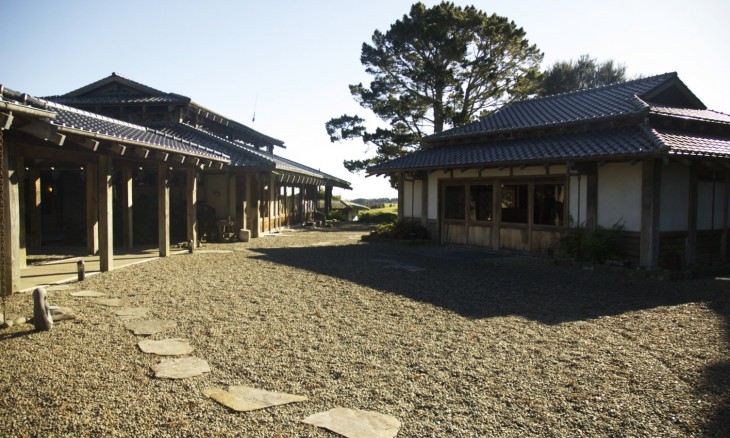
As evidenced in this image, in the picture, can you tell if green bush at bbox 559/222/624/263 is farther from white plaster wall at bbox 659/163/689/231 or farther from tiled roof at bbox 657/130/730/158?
tiled roof at bbox 657/130/730/158

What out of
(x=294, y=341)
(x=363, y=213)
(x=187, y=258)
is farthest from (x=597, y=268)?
(x=363, y=213)

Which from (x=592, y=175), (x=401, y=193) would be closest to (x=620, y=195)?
(x=592, y=175)

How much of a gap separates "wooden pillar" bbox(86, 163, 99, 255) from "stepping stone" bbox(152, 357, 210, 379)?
8269 millimetres

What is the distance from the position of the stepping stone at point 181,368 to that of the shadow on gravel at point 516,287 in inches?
141

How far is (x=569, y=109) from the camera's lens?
47.1 ft

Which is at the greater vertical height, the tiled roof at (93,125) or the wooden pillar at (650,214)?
the tiled roof at (93,125)

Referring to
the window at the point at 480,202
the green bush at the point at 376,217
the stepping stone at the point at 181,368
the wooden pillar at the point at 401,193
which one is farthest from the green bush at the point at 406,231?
the green bush at the point at 376,217

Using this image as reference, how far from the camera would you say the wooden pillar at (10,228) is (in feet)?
24.0

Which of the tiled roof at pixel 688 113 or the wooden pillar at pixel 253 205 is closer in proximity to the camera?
the tiled roof at pixel 688 113

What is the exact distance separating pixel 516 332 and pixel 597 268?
5842 millimetres

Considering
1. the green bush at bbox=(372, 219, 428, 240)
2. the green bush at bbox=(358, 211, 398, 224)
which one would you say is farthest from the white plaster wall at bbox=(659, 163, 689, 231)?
the green bush at bbox=(358, 211, 398, 224)

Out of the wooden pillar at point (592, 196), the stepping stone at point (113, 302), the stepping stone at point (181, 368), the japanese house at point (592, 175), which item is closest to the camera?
the stepping stone at point (181, 368)

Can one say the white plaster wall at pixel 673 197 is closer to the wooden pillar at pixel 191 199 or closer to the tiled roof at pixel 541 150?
the tiled roof at pixel 541 150

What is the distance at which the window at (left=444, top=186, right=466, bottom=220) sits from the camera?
15016 mm
